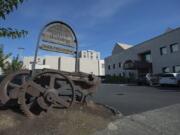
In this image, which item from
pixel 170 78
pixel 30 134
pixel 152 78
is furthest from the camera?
pixel 152 78

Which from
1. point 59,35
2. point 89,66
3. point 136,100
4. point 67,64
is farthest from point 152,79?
point 89,66

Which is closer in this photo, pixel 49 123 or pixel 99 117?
pixel 49 123

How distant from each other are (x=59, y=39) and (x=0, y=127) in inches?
150

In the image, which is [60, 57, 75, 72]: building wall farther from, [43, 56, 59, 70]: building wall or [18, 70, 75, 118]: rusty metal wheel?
[18, 70, 75, 118]: rusty metal wheel

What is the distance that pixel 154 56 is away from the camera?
39.4 m

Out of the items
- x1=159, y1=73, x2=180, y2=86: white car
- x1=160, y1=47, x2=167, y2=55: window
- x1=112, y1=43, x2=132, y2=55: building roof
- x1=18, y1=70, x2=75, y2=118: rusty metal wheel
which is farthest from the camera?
x1=112, y1=43, x2=132, y2=55: building roof

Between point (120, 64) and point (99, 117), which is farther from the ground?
point (120, 64)

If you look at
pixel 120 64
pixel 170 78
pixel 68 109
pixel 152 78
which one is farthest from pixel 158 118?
pixel 120 64

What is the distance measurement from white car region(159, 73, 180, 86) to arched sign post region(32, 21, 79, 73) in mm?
18576

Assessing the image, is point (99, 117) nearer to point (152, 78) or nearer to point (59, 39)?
point (59, 39)

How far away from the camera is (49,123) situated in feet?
18.8

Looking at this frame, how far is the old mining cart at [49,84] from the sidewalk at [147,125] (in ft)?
4.77

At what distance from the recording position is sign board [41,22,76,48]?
795 cm

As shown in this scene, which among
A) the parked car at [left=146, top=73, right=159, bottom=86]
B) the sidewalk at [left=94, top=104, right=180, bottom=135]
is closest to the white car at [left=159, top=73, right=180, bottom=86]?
the parked car at [left=146, top=73, right=159, bottom=86]
